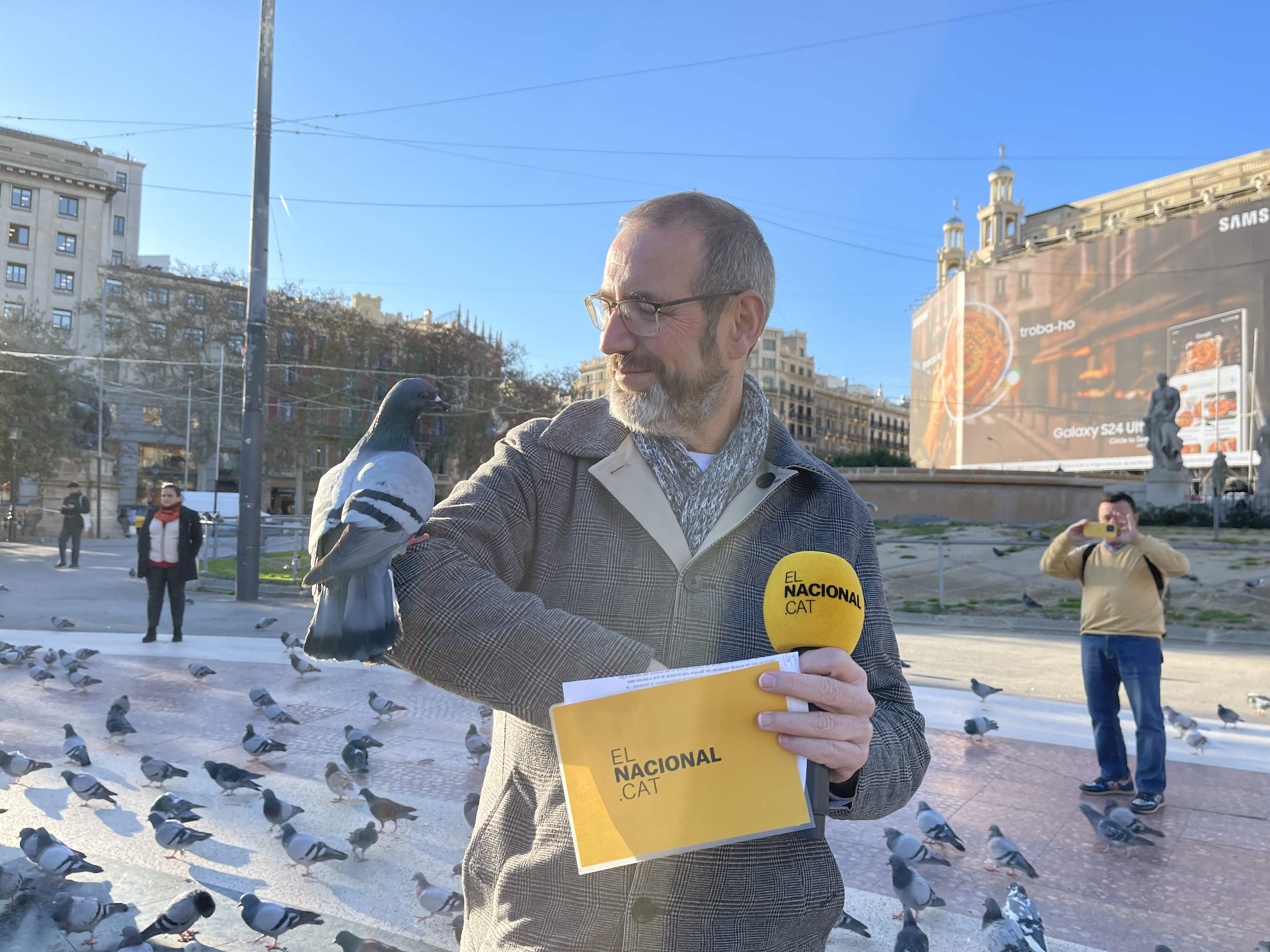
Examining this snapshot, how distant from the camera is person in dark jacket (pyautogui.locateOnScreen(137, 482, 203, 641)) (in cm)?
970

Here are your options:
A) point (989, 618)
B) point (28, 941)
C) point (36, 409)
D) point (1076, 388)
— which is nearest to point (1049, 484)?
point (1076, 388)

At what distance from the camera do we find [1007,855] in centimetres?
398

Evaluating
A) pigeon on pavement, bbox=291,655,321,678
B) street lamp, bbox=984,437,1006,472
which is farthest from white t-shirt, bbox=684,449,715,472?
street lamp, bbox=984,437,1006,472

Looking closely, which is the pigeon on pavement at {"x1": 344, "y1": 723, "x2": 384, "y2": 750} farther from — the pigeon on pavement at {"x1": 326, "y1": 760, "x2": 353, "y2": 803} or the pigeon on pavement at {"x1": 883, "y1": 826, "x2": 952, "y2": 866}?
the pigeon on pavement at {"x1": 883, "y1": 826, "x2": 952, "y2": 866}

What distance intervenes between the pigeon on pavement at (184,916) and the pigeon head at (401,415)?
249 cm

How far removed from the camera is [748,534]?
5.06 ft

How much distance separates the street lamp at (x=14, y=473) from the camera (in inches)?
1102

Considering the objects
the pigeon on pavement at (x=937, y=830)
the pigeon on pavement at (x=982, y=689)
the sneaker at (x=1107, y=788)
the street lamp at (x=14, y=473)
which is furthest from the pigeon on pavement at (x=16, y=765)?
the street lamp at (x=14, y=473)

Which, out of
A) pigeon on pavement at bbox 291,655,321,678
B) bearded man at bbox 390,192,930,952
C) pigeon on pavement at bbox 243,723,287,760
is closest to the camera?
bearded man at bbox 390,192,930,952

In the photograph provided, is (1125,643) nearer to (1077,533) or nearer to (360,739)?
(1077,533)

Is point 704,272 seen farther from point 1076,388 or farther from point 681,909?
point 1076,388

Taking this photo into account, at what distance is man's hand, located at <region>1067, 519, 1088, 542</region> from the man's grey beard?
4.65 metres

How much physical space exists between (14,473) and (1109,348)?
4924 centimetres

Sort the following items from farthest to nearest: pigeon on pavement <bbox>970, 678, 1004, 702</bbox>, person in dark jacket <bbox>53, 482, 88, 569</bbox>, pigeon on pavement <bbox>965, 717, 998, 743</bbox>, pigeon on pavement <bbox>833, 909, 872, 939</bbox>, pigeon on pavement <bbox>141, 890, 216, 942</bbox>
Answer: person in dark jacket <bbox>53, 482, 88, 569</bbox>, pigeon on pavement <bbox>970, 678, 1004, 702</bbox>, pigeon on pavement <bbox>965, 717, 998, 743</bbox>, pigeon on pavement <bbox>833, 909, 872, 939</bbox>, pigeon on pavement <bbox>141, 890, 216, 942</bbox>
